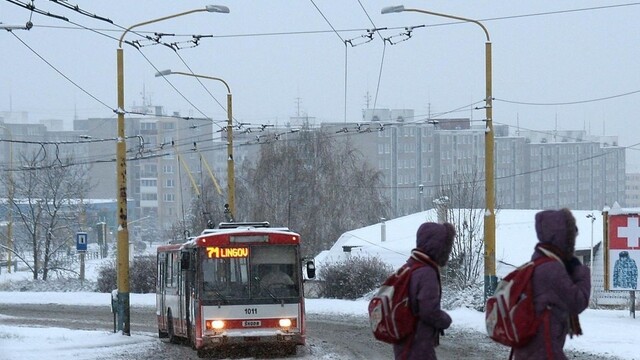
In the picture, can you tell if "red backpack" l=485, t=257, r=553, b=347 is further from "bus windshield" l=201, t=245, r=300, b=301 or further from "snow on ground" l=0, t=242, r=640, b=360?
"bus windshield" l=201, t=245, r=300, b=301

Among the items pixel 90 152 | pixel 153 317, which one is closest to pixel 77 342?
pixel 153 317

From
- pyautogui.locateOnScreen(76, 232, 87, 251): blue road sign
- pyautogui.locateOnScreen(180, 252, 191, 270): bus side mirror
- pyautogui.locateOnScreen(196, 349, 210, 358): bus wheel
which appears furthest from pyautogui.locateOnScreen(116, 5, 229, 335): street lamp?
pyautogui.locateOnScreen(76, 232, 87, 251): blue road sign

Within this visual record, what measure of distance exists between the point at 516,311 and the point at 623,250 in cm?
1831

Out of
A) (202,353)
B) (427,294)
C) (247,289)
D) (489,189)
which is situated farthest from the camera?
(489,189)

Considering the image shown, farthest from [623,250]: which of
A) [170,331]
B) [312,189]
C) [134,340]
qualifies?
[312,189]

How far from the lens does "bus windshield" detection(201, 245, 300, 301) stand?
21.0 meters

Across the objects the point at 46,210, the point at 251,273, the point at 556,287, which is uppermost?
the point at 556,287

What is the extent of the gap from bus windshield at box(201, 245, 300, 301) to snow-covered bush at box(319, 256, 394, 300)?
20.9 meters

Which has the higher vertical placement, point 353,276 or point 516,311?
point 516,311

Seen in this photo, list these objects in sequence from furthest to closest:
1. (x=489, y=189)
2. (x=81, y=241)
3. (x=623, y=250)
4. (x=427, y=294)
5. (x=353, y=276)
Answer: (x=353, y=276)
(x=81, y=241)
(x=489, y=189)
(x=623, y=250)
(x=427, y=294)

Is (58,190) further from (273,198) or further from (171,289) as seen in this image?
(171,289)

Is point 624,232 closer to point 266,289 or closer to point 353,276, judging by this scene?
point 266,289

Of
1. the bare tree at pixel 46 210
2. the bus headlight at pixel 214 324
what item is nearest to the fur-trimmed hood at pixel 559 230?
the bus headlight at pixel 214 324

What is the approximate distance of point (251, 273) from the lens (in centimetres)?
2108
